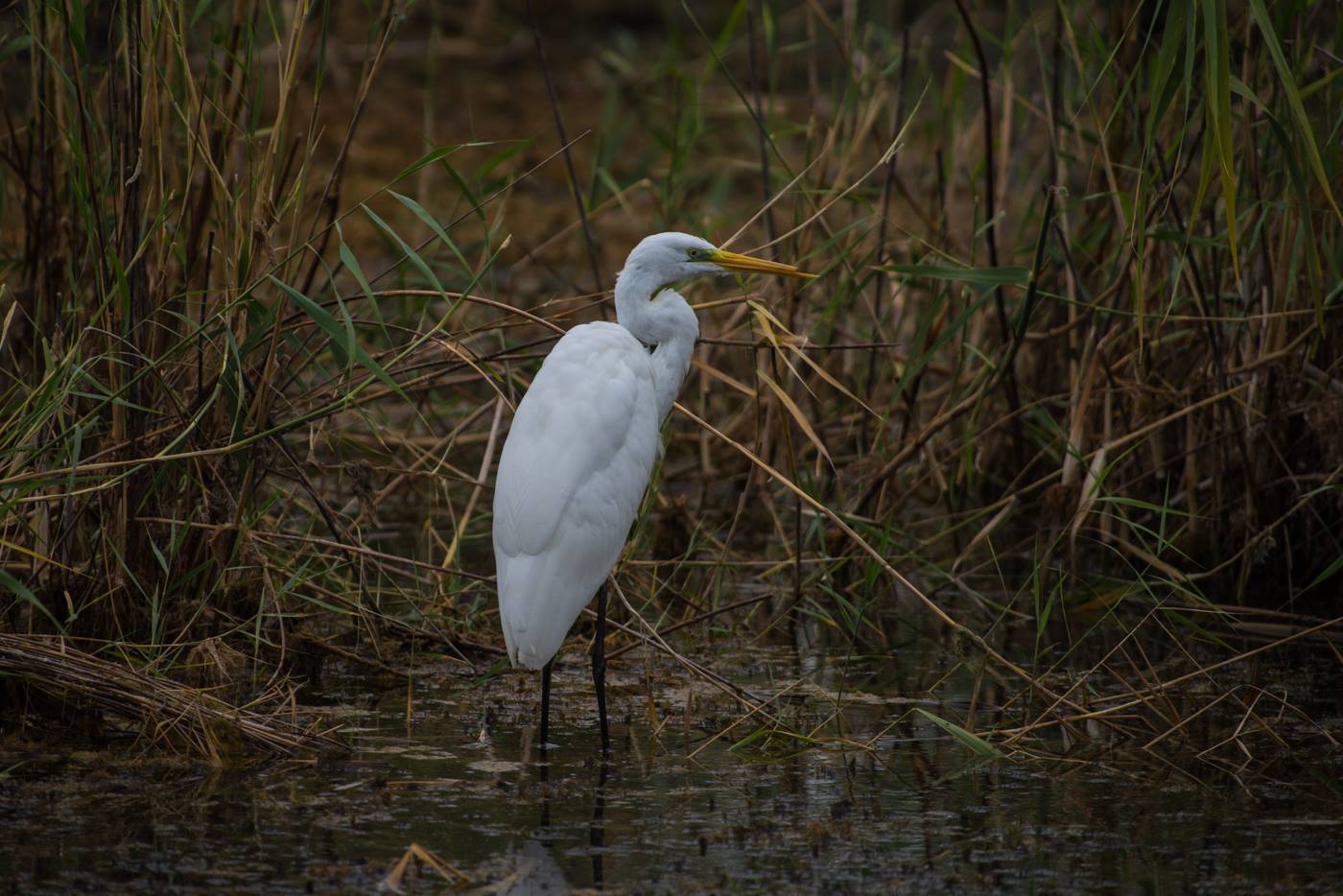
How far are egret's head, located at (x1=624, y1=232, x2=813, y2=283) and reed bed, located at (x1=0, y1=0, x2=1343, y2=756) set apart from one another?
0.16 m

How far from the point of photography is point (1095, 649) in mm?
4254

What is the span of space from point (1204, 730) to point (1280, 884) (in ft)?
3.03

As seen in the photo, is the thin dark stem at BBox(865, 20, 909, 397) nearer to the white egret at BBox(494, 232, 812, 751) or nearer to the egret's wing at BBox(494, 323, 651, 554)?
the white egret at BBox(494, 232, 812, 751)

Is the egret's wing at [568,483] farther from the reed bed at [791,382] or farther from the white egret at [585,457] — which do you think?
the reed bed at [791,382]

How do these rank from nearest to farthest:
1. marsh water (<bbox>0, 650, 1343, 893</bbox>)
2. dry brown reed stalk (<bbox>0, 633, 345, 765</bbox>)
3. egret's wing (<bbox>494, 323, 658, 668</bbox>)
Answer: marsh water (<bbox>0, 650, 1343, 893</bbox>)
dry brown reed stalk (<bbox>0, 633, 345, 765</bbox>)
egret's wing (<bbox>494, 323, 658, 668</bbox>)

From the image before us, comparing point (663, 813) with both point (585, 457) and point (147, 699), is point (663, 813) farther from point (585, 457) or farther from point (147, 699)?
point (147, 699)

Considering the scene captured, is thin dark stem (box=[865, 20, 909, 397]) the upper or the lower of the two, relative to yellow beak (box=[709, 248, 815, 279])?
upper

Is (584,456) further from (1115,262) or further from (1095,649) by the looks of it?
(1115,262)

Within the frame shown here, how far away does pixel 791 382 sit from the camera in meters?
4.86

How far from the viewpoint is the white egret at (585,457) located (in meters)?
3.38

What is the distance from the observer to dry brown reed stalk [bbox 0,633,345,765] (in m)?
3.12

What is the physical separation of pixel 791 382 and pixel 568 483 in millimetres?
1579

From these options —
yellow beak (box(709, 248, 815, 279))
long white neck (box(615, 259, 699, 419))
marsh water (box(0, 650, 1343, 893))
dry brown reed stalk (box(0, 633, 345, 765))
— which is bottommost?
marsh water (box(0, 650, 1343, 893))

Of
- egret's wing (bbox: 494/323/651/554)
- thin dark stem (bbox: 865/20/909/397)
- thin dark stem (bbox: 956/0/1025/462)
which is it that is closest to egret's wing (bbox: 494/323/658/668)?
egret's wing (bbox: 494/323/651/554)
